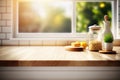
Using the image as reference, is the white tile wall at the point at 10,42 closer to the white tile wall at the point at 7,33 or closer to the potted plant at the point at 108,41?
the white tile wall at the point at 7,33

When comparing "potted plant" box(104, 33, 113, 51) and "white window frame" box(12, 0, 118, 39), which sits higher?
"white window frame" box(12, 0, 118, 39)

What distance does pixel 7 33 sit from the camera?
251 centimetres

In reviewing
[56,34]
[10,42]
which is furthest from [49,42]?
[10,42]

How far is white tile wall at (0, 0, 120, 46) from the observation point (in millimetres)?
2477

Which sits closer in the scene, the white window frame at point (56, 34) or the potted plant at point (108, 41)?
the potted plant at point (108, 41)

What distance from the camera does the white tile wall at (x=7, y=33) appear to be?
248cm

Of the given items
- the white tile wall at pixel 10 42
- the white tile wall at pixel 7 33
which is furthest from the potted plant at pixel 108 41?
the white tile wall at pixel 10 42

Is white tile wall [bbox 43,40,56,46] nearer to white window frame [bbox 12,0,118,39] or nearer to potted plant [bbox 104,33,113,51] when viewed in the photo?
white window frame [bbox 12,0,118,39]

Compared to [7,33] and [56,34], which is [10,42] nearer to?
[7,33]

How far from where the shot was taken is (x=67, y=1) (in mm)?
2566

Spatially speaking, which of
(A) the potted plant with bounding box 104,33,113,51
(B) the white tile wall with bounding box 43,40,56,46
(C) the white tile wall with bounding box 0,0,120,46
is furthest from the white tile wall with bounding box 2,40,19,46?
(A) the potted plant with bounding box 104,33,113,51

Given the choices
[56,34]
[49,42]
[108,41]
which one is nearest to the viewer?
[108,41]

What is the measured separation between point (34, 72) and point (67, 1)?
141 centimetres

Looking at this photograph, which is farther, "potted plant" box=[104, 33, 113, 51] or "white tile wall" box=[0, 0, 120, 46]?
"white tile wall" box=[0, 0, 120, 46]
